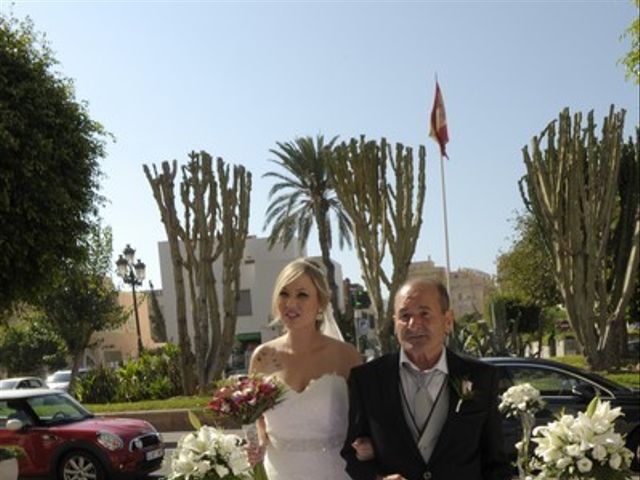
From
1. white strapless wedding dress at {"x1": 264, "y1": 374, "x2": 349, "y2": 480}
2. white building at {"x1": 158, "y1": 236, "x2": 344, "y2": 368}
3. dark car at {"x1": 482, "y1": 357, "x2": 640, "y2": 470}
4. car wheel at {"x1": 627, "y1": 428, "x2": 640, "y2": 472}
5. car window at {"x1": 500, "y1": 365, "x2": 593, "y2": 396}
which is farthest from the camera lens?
white building at {"x1": 158, "y1": 236, "x2": 344, "y2": 368}

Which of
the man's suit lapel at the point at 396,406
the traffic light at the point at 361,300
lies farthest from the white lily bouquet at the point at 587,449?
the traffic light at the point at 361,300

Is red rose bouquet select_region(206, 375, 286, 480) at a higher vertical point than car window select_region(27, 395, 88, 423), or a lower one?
higher

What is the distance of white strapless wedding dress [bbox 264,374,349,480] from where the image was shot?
434 cm

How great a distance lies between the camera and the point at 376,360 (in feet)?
11.8

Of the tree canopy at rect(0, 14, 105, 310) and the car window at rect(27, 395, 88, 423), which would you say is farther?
the tree canopy at rect(0, 14, 105, 310)

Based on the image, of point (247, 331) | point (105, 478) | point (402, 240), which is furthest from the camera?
point (247, 331)

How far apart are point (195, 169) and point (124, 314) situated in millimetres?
18254

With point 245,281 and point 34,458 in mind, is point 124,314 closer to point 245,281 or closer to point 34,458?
point 245,281

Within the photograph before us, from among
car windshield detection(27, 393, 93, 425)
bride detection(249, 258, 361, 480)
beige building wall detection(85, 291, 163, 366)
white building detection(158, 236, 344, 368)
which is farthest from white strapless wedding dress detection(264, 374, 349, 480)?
beige building wall detection(85, 291, 163, 366)

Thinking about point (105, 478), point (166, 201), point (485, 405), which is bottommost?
point (105, 478)

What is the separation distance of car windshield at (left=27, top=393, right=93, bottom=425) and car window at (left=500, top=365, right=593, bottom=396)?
6.61 m

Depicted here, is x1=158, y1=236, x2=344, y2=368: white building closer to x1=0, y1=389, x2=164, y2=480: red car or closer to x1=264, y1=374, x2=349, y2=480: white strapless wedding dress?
x1=0, y1=389, x2=164, y2=480: red car

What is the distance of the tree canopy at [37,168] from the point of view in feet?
48.7

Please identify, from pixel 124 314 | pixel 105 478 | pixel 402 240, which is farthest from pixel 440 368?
pixel 124 314
